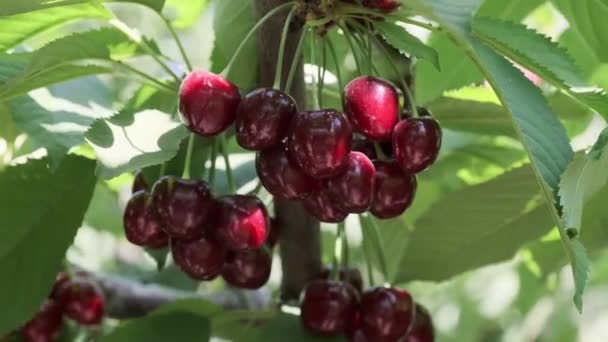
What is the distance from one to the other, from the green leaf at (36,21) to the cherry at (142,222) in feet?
0.77

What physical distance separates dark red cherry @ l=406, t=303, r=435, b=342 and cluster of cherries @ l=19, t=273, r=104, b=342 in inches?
17.8

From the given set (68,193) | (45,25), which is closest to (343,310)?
(68,193)

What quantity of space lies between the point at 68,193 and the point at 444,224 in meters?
0.49

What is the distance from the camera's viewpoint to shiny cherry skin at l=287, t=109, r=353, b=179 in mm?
860

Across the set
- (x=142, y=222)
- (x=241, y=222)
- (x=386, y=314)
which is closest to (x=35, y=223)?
(x=142, y=222)

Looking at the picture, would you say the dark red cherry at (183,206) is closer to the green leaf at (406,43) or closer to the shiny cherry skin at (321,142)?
the shiny cherry skin at (321,142)

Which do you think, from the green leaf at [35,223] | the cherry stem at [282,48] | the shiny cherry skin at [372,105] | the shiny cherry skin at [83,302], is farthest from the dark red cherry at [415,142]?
the shiny cherry skin at [83,302]

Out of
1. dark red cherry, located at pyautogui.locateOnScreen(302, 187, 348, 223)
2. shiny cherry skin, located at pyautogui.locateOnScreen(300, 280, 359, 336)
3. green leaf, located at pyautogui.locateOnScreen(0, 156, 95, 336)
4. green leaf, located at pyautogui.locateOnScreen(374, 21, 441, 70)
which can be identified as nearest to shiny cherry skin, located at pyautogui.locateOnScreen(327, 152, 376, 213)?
dark red cherry, located at pyautogui.locateOnScreen(302, 187, 348, 223)

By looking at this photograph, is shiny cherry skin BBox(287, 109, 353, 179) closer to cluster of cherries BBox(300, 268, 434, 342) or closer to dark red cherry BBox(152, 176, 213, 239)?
dark red cherry BBox(152, 176, 213, 239)

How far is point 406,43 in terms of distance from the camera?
3.00ft

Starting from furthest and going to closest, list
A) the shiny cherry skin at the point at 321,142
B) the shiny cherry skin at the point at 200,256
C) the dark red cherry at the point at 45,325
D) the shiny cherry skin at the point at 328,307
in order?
the dark red cherry at the point at 45,325 → the shiny cherry skin at the point at 328,307 → the shiny cherry skin at the point at 200,256 → the shiny cherry skin at the point at 321,142

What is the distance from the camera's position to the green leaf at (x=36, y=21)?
3.63 feet

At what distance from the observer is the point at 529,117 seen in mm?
803

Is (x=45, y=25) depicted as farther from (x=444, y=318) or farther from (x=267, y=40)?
(x=444, y=318)
